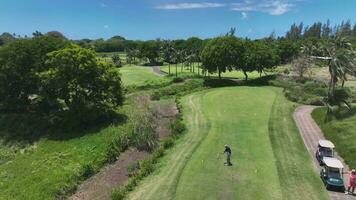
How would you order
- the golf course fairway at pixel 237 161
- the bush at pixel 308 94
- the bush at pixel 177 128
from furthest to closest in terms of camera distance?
1. the bush at pixel 308 94
2. the bush at pixel 177 128
3. the golf course fairway at pixel 237 161

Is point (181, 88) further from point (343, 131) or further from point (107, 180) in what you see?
point (107, 180)

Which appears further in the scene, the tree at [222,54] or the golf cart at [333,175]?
the tree at [222,54]

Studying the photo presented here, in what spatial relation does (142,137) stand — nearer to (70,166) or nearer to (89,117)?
(70,166)

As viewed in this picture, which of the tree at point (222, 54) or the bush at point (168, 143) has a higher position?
the tree at point (222, 54)

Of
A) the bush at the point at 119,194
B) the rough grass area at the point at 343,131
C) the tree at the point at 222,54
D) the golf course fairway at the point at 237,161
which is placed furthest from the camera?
the tree at the point at 222,54

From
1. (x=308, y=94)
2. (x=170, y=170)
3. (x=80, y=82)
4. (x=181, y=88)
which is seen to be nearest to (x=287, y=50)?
(x=181, y=88)

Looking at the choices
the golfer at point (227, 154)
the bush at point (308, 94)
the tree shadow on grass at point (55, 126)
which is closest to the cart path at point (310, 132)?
the bush at point (308, 94)

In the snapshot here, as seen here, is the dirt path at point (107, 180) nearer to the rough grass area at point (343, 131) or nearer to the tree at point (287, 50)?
the rough grass area at point (343, 131)
